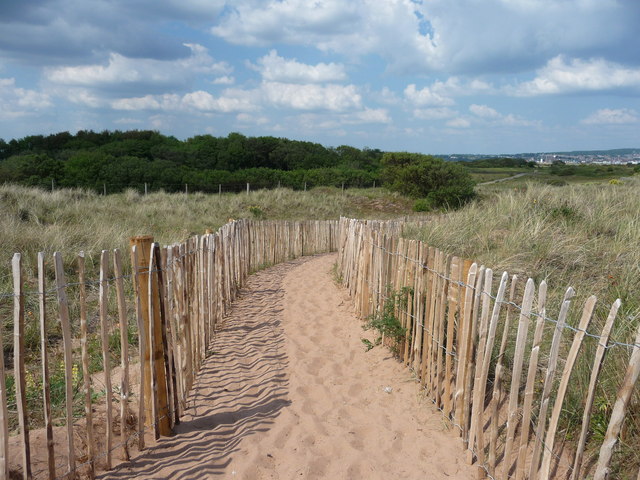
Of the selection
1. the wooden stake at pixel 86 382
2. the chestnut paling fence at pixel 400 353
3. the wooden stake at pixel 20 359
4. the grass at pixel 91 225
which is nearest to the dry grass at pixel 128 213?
the grass at pixel 91 225

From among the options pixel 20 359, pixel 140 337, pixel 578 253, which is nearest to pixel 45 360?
pixel 20 359

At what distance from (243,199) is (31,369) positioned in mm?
19580

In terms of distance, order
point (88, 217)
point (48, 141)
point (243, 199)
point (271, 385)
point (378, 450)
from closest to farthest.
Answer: point (378, 450)
point (271, 385)
point (88, 217)
point (243, 199)
point (48, 141)

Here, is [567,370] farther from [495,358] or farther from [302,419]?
[302,419]

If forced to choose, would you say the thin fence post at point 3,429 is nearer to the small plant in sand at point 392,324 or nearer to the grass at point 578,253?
the grass at point 578,253

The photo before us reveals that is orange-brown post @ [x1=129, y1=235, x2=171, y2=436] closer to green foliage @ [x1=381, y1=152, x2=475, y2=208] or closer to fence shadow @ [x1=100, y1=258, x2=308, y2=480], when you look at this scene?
fence shadow @ [x1=100, y1=258, x2=308, y2=480]

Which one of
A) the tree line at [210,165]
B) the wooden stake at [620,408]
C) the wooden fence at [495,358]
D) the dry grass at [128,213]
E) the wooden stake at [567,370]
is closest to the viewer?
the wooden stake at [620,408]

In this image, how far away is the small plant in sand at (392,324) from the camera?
191 inches

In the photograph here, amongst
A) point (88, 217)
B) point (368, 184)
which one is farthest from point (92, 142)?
point (88, 217)

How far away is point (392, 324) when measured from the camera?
4.89 m

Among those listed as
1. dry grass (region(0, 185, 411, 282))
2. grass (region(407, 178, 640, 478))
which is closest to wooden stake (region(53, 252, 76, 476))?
grass (region(407, 178, 640, 478))

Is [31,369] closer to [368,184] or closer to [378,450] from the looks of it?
[378,450]

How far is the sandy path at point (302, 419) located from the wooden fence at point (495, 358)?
0.25 metres

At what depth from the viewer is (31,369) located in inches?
186
